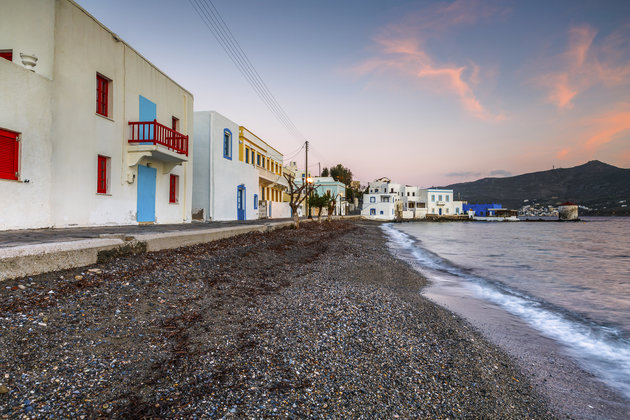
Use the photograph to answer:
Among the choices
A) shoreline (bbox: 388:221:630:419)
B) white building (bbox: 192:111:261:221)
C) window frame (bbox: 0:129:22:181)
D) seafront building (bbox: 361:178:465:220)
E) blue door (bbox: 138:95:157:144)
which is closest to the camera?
shoreline (bbox: 388:221:630:419)

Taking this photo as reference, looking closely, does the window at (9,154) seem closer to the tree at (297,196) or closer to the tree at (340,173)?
the tree at (297,196)

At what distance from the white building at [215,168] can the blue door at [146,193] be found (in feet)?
18.2

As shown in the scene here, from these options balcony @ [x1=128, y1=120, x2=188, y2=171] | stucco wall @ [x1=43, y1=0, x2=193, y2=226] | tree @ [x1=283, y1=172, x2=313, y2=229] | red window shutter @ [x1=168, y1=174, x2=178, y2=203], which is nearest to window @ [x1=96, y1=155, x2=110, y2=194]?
stucco wall @ [x1=43, y1=0, x2=193, y2=226]

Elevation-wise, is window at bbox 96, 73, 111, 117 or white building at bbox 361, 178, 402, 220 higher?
window at bbox 96, 73, 111, 117

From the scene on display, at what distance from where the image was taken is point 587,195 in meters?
194

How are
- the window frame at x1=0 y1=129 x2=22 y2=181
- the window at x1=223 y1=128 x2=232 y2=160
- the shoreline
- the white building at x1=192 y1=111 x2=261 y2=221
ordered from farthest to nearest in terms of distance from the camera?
the window at x1=223 y1=128 x2=232 y2=160
the white building at x1=192 y1=111 x2=261 y2=221
the window frame at x1=0 y1=129 x2=22 y2=181
the shoreline

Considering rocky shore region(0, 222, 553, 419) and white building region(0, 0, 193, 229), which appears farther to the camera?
white building region(0, 0, 193, 229)

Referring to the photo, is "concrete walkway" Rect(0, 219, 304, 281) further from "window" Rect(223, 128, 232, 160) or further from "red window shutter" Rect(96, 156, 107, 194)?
"window" Rect(223, 128, 232, 160)

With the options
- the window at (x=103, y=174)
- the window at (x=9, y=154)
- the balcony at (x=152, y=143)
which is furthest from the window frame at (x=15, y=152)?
the balcony at (x=152, y=143)

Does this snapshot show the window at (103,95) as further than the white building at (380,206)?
No

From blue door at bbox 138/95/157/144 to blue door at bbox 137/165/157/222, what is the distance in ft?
4.61

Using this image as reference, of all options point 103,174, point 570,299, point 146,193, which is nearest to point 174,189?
point 146,193

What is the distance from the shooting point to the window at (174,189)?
54.2ft

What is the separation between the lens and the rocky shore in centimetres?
257
